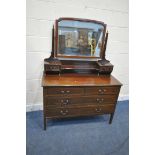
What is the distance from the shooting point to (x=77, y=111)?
229cm

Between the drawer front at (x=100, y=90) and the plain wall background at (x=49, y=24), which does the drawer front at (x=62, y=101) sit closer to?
the drawer front at (x=100, y=90)

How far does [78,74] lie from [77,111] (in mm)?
540

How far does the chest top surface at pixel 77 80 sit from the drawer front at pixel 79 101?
169 mm

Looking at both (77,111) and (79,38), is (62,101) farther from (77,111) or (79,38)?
(79,38)

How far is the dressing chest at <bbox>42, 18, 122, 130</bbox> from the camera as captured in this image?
7.11ft

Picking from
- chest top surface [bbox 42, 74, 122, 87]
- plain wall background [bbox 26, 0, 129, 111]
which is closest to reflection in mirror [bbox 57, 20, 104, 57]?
plain wall background [bbox 26, 0, 129, 111]

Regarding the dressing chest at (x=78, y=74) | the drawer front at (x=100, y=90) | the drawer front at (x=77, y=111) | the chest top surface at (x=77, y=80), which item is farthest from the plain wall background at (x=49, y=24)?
the drawer front at (x=100, y=90)

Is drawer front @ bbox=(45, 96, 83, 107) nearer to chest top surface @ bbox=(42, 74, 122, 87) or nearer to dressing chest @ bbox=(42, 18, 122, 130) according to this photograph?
dressing chest @ bbox=(42, 18, 122, 130)

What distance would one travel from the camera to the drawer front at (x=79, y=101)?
2.14 metres

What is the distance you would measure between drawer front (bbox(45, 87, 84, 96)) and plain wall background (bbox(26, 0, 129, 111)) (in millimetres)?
618

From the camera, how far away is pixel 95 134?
2.29 meters
